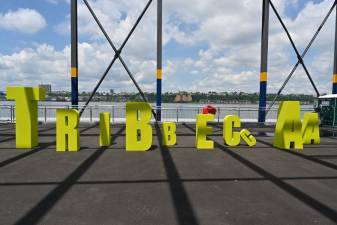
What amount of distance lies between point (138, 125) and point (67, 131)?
2461 mm

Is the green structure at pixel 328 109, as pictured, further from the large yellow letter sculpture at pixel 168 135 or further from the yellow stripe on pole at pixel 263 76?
the large yellow letter sculpture at pixel 168 135

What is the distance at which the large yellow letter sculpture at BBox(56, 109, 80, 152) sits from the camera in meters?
8.76

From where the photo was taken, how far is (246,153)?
8.86 meters

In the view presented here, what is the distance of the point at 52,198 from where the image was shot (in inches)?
179

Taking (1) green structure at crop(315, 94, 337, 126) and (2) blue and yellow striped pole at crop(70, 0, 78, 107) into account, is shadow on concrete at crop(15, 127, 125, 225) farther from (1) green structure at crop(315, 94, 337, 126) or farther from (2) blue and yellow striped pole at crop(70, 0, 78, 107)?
(1) green structure at crop(315, 94, 337, 126)

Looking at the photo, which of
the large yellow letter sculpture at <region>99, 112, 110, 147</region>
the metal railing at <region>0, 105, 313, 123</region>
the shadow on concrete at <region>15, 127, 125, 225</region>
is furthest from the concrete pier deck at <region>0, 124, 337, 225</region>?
the metal railing at <region>0, 105, 313, 123</region>

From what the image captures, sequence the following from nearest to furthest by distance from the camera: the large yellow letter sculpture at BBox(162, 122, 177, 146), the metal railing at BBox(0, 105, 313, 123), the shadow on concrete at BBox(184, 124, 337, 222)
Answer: the shadow on concrete at BBox(184, 124, 337, 222)
the large yellow letter sculpture at BBox(162, 122, 177, 146)
the metal railing at BBox(0, 105, 313, 123)

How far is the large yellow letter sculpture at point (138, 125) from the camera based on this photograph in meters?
8.96

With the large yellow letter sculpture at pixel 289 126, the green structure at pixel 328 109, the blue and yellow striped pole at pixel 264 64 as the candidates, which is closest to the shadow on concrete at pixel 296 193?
the large yellow letter sculpture at pixel 289 126

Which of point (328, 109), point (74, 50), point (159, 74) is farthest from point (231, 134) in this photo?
point (74, 50)

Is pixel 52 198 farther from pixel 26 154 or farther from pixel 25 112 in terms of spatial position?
pixel 25 112

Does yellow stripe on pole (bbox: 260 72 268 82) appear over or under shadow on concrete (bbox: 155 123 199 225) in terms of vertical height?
over

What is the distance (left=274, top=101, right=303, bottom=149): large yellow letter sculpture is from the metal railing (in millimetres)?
9994

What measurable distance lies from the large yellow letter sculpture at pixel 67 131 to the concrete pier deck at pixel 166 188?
2.01ft
